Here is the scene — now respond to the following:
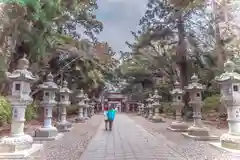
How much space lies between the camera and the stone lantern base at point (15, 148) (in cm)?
493

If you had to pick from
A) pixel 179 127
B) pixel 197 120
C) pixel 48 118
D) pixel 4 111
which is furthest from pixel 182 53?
pixel 4 111

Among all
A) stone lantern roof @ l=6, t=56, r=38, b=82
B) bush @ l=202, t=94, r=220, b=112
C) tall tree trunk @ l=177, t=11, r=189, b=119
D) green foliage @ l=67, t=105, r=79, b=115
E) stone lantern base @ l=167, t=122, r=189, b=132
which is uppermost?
tall tree trunk @ l=177, t=11, r=189, b=119

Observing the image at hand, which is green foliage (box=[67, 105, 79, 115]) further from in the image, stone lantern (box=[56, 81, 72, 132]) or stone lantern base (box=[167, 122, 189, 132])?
stone lantern base (box=[167, 122, 189, 132])

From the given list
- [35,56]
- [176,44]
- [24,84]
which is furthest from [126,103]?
[24,84]

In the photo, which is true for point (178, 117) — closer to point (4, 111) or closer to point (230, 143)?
point (230, 143)

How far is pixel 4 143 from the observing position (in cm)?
520

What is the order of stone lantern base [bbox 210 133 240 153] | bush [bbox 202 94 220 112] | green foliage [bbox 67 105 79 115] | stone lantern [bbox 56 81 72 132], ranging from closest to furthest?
stone lantern base [bbox 210 133 240 153], stone lantern [bbox 56 81 72 132], bush [bbox 202 94 220 112], green foliage [bbox 67 105 79 115]

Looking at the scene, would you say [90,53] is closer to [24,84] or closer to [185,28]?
[185,28]

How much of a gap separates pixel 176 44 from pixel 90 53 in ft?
23.3

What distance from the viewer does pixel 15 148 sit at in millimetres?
5230

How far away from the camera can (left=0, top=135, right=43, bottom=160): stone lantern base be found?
4.93 m

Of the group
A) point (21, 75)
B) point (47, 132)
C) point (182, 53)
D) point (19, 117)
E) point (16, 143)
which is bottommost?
point (47, 132)

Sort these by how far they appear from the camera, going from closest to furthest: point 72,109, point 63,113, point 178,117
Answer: point 63,113, point 178,117, point 72,109

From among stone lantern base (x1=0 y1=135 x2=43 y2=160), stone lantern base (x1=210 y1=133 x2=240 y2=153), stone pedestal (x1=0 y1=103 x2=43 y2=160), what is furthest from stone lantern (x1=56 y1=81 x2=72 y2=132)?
stone lantern base (x1=210 y1=133 x2=240 y2=153)
